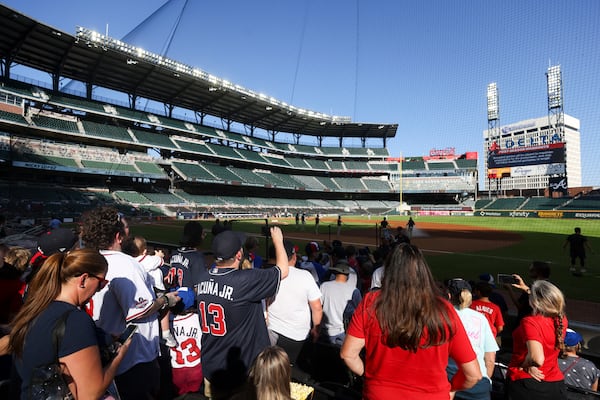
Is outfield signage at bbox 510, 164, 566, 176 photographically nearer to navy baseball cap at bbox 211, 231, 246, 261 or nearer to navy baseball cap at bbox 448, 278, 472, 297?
navy baseball cap at bbox 448, 278, 472, 297

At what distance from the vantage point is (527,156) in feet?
185

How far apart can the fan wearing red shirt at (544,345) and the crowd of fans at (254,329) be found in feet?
0.04

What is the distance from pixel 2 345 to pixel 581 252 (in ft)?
53.3

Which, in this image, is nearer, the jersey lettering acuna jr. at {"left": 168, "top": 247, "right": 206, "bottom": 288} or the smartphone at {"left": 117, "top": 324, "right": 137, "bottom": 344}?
the smartphone at {"left": 117, "top": 324, "right": 137, "bottom": 344}

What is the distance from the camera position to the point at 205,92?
52.9 m

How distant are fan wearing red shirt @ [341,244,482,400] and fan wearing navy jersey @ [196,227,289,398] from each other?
43.0 inches

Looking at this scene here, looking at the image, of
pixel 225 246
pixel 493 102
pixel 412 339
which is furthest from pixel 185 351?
pixel 493 102

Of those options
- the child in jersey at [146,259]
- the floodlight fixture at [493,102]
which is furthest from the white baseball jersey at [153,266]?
the floodlight fixture at [493,102]

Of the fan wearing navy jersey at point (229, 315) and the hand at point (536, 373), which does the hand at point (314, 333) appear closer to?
the fan wearing navy jersey at point (229, 315)

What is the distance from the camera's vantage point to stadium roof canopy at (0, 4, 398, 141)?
36062 mm

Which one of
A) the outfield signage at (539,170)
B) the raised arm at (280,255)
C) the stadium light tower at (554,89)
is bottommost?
the raised arm at (280,255)

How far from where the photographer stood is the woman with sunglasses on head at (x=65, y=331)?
1.72 m

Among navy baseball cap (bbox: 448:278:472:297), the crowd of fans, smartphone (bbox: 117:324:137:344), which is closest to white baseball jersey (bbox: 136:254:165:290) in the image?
the crowd of fans

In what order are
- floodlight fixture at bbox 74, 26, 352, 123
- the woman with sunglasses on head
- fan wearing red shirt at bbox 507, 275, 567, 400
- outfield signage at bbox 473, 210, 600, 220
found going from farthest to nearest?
outfield signage at bbox 473, 210, 600, 220 → floodlight fixture at bbox 74, 26, 352, 123 → fan wearing red shirt at bbox 507, 275, 567, 400 → the woman with sunglasses on head
